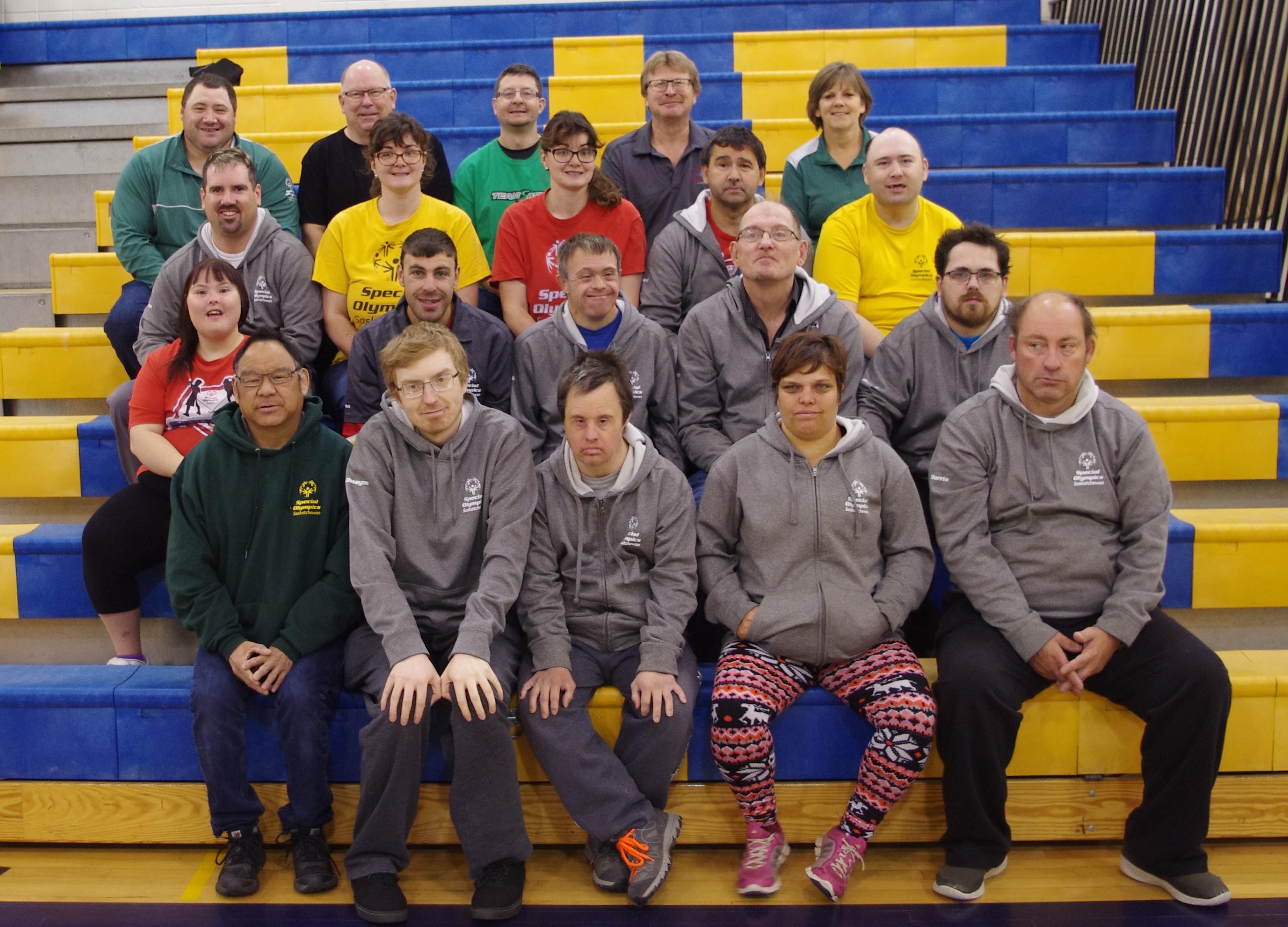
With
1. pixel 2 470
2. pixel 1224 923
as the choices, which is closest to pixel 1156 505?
pixel 1224 923

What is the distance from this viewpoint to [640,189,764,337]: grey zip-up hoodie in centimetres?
286

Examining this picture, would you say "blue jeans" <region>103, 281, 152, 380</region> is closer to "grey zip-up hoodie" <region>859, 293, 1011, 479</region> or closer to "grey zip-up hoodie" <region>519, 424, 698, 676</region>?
"grey zip-up hoodie" <region>519, 424, 698, 676</region>

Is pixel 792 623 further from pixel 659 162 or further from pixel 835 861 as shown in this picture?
pixel 659 162

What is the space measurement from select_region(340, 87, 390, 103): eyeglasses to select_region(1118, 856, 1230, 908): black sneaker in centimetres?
286

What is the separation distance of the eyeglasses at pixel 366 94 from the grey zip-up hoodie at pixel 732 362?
1369mm

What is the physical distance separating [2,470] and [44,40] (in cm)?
308

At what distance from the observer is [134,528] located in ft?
7.62

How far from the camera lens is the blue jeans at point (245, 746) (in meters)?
1.97

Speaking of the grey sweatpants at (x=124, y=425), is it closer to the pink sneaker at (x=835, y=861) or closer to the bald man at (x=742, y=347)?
the bald man at (x=742, y=347)

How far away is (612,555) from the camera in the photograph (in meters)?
2.12

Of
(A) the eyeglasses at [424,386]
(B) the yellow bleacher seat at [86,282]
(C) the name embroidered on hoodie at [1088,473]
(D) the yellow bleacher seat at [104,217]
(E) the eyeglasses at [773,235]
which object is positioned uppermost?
(D) the yellow bleacher seat at [104,217]

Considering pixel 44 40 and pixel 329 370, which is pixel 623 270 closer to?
pixel 329 370

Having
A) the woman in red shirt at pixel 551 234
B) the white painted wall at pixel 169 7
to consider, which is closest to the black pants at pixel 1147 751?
the woman in red shirt at pixel 551 234

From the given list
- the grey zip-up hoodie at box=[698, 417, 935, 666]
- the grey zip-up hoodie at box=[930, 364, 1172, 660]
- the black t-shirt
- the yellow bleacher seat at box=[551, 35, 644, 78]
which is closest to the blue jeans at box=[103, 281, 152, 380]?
the black t-shirt
